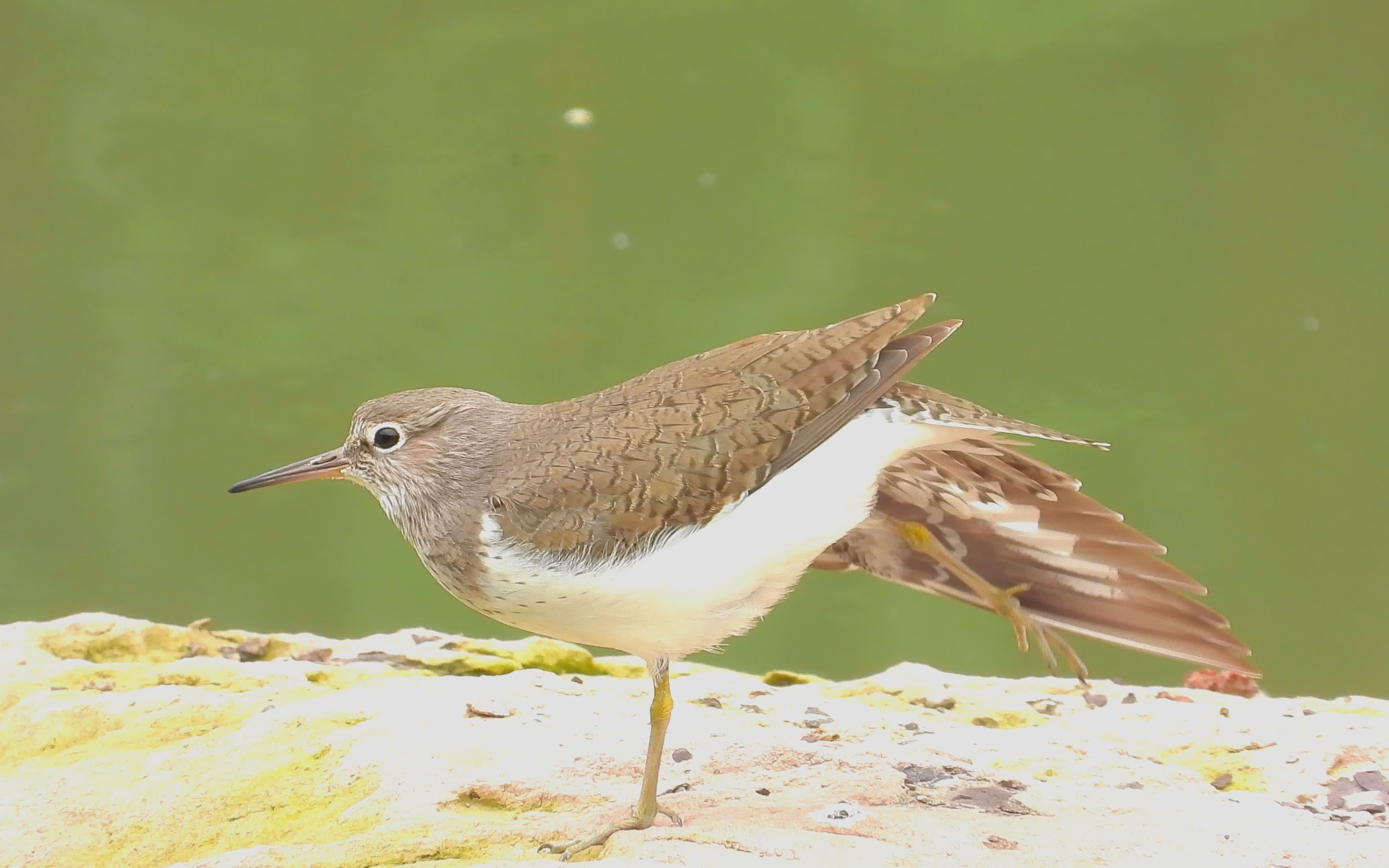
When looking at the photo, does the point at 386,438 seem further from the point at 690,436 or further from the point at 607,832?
the point at 607,832

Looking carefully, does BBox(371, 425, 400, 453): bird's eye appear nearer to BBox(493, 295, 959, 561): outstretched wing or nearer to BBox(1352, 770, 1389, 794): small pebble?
BBox(493, 295, 959, 561): outstretched wing

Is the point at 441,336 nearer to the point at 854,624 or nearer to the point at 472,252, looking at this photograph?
the point at 472,252

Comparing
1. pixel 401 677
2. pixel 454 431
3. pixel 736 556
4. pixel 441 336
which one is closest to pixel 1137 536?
pixel 736 556

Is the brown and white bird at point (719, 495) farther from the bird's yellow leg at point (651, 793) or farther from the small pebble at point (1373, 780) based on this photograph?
the small pebble at point (1373, 780)

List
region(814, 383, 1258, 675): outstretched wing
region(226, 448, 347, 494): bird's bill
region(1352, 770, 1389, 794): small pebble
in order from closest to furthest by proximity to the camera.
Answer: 1. region(1352, 770, 1389, 794): small pebble
2. region(226, 448, 347, 494): bird's bill
3. region(814, 383, 1258, 675): outstretched wing

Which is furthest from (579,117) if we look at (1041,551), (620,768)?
(620,768)

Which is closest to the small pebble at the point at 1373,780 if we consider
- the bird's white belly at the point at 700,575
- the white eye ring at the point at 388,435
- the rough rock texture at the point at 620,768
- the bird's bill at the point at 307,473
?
the rough rock texture at the point at 620,768

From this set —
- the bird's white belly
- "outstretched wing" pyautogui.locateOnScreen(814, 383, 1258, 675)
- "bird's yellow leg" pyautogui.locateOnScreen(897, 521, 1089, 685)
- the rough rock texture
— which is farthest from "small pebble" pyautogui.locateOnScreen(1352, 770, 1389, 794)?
the bird's white belly
